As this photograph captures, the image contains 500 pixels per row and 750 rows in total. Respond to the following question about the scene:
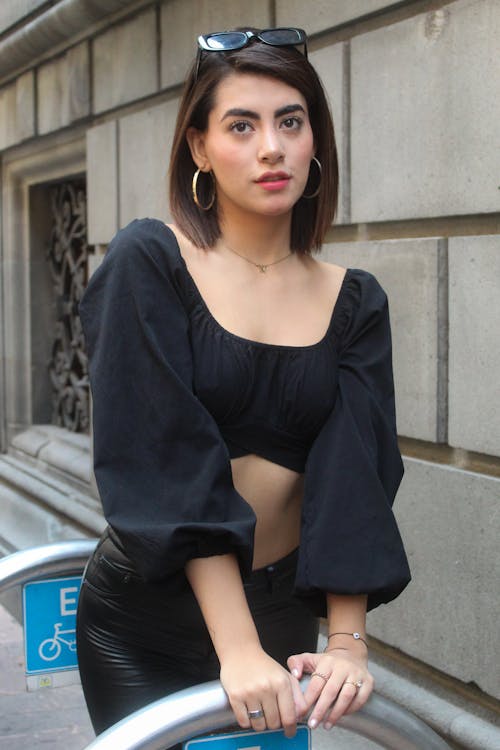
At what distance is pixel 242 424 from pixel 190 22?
3.80 metres

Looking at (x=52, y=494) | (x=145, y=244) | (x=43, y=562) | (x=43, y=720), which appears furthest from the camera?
(x=52, y=494)

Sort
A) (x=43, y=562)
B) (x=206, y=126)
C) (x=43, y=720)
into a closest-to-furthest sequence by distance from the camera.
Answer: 1. (x=206, y=126)
2. (x=43, y=562)
3. (x=43, y=720)

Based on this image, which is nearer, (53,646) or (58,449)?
(53,646)

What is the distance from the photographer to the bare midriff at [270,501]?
6.81 ft

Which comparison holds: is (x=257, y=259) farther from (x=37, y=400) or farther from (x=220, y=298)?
(x=37, y=400)

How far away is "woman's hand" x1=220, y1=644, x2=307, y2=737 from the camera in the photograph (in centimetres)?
175

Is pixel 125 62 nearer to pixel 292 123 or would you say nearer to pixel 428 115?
pixel 428 115

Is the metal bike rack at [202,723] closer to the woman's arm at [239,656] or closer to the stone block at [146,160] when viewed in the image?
the woman's arm at [239,656]

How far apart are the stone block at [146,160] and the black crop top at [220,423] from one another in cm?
362

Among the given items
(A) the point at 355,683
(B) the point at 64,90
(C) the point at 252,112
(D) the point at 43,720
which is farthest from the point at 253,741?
(B) the point at 64,90

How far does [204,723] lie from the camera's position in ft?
5.71

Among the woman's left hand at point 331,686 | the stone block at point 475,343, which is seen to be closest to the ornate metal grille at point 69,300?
the stone block at point 475,343

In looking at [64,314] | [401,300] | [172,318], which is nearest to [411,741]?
[172,318]

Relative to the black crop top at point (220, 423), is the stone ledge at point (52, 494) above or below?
below
